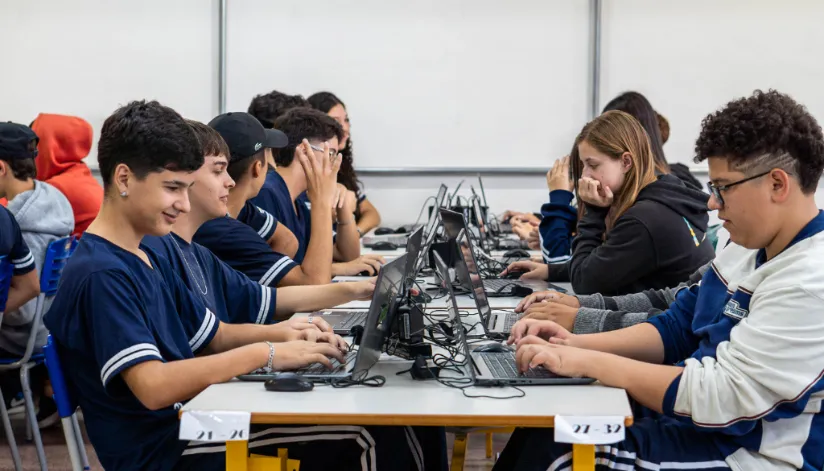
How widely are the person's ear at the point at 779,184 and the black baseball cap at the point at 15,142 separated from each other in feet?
8.86

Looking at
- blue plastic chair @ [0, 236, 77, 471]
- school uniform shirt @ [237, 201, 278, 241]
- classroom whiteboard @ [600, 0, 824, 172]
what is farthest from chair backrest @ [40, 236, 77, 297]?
classroom whiteboard @ [600, 0, 824, 172]

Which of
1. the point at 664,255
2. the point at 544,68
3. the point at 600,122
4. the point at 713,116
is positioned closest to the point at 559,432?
the point at 713,116

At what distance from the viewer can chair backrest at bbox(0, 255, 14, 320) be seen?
2.79 metres

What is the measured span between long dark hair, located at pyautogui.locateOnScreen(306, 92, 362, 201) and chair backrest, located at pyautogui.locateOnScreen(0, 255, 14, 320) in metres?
2.31

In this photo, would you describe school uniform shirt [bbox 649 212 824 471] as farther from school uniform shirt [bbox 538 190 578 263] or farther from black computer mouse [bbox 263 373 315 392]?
school uniform shirt [bbox 538 190 578 263]

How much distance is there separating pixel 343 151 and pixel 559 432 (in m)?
3.90

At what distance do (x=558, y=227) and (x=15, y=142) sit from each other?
2016mm

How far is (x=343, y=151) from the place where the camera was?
5.14 metres

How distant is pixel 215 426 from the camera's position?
4.55ft

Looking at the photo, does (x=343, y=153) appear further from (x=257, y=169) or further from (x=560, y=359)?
(x=560, y=359)

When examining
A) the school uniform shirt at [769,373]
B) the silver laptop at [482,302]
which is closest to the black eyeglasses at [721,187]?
the school uniform shirt at [769,373]

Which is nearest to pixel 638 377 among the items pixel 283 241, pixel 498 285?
pixel 498 285

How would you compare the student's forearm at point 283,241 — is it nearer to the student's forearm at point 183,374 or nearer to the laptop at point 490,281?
the laptop at point 490,281

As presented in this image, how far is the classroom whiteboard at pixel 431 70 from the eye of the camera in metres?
5.39
